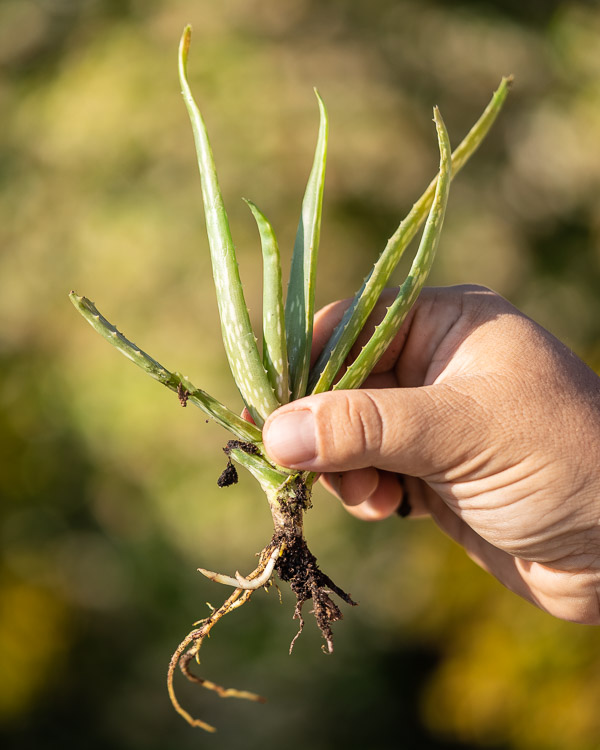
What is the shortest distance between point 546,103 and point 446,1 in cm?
108

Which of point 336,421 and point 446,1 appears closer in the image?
point 336,421

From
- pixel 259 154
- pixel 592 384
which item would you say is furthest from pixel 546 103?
pixel 592 384

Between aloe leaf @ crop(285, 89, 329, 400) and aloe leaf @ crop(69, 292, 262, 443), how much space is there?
0.54ft

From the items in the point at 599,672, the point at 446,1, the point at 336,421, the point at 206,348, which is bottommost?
the point at 599,672

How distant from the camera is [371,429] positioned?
59.6 inches

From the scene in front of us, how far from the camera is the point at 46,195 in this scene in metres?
4.90

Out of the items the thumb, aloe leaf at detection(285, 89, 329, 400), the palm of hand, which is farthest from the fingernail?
aloe leaf at detection(285, 89, 329, 400)

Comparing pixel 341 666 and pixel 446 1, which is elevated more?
pixel 446 1

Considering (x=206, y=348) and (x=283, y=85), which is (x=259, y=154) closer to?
(x=283, y=85)

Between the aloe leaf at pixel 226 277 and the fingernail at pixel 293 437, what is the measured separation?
160 mm

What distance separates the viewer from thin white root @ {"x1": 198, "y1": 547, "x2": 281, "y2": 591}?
5.11 ft

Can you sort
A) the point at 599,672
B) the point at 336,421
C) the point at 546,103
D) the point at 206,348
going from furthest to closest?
the point at 546,103
the point at 206,348
the point at 599,672
the point at 336,421

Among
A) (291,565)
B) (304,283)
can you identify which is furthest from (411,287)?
(291,565)

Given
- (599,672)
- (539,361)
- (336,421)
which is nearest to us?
(336,421)
